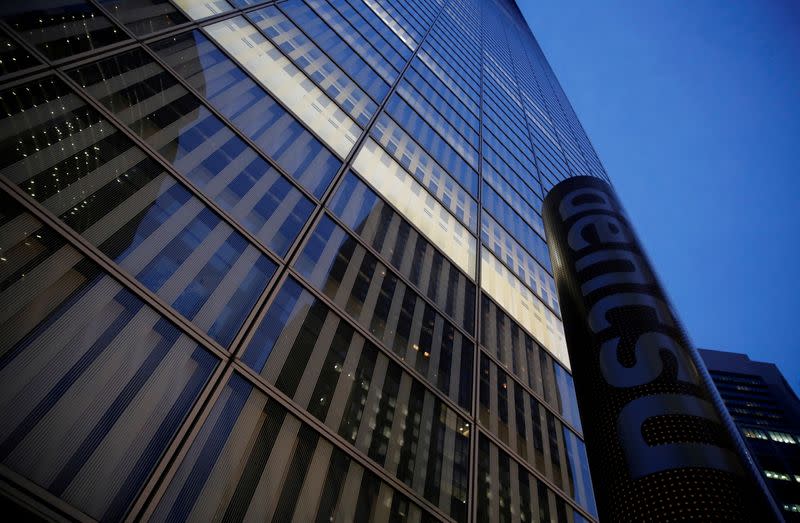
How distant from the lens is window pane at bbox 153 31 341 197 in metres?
11.2

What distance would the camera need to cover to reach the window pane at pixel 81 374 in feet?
17.3

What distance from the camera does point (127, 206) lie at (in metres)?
7.77

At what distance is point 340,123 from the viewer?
1503 centimetres

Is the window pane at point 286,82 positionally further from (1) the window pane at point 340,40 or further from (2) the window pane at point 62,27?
(1) the window pane at point 340,40

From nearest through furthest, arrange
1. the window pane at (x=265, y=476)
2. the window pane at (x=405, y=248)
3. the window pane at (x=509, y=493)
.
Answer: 1. the window pane at (x=265, y=476)
2. the window pane at (x=509, y=493)
3. the window pane at (x=405, y=248)

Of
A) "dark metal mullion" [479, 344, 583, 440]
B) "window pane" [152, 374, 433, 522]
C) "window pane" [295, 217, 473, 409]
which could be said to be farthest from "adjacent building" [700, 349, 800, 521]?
"window pane" [152, 374, 433, 522]

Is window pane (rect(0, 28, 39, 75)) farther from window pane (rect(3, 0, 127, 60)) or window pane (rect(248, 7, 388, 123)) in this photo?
window pane (rect(248, 7, 388, 123))

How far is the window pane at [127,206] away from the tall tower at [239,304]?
39 millimetres

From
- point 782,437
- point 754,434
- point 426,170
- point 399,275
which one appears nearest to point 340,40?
point 426,170

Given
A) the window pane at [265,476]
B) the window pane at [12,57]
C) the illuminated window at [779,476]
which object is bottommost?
the window pane at [265,476]

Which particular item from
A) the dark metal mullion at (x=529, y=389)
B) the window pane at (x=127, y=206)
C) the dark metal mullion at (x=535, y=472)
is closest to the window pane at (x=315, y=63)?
the window pane at (x=127, y=206)

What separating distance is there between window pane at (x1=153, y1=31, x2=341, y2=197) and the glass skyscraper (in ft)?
0.23

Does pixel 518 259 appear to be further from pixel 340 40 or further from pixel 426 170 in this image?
pixel 340 40

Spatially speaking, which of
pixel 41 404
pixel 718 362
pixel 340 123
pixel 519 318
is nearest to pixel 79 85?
pixel 41 404
